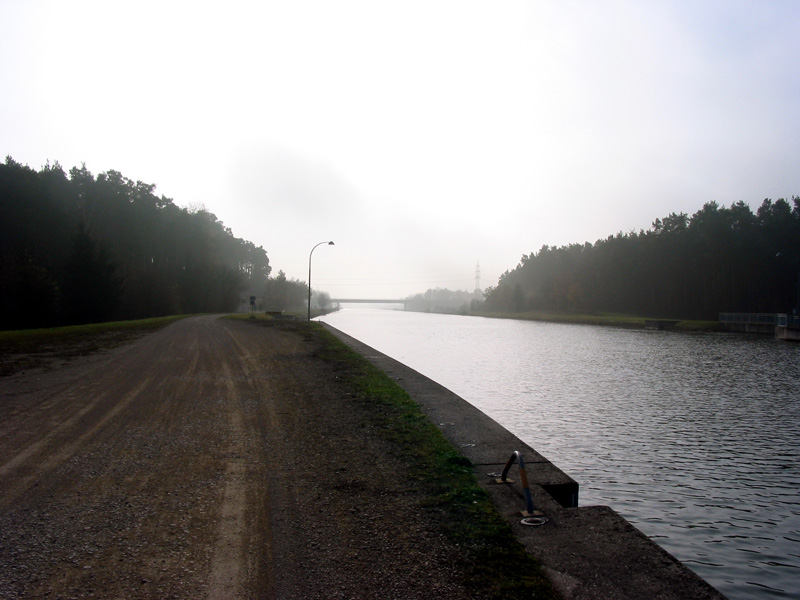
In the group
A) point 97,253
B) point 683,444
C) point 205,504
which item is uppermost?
point 97,253

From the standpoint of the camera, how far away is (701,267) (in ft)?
221

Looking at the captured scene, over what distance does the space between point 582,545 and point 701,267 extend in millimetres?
72019

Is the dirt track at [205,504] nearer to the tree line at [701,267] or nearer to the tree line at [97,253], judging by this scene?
the tree line at [97,253]

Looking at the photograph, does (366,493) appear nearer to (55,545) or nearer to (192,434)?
(55,545)

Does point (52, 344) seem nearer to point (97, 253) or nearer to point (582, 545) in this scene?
point (582, 545)

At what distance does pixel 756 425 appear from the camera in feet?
40.8

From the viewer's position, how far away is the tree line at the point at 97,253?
4409 cm

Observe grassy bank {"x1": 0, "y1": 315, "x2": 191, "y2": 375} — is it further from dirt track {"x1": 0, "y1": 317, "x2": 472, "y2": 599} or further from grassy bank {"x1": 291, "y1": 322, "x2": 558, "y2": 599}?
grassy bank {"x1": 291, "y1": 322, "x2": 558, "y2": 599}

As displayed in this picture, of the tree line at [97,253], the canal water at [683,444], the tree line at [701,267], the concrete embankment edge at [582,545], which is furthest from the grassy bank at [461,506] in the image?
the tree line at [701,267]

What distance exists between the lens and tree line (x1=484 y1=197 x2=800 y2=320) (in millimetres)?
61750

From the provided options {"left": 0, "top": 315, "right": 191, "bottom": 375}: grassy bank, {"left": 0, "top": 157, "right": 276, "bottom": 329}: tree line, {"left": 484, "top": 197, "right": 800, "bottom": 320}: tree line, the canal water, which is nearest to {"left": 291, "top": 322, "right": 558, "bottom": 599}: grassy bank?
the canal water

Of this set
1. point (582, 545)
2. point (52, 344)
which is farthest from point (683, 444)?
point (52, 344)

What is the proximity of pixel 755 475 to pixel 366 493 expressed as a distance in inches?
264

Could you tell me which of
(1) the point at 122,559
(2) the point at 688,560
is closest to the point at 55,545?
(1) the point at 122,559
